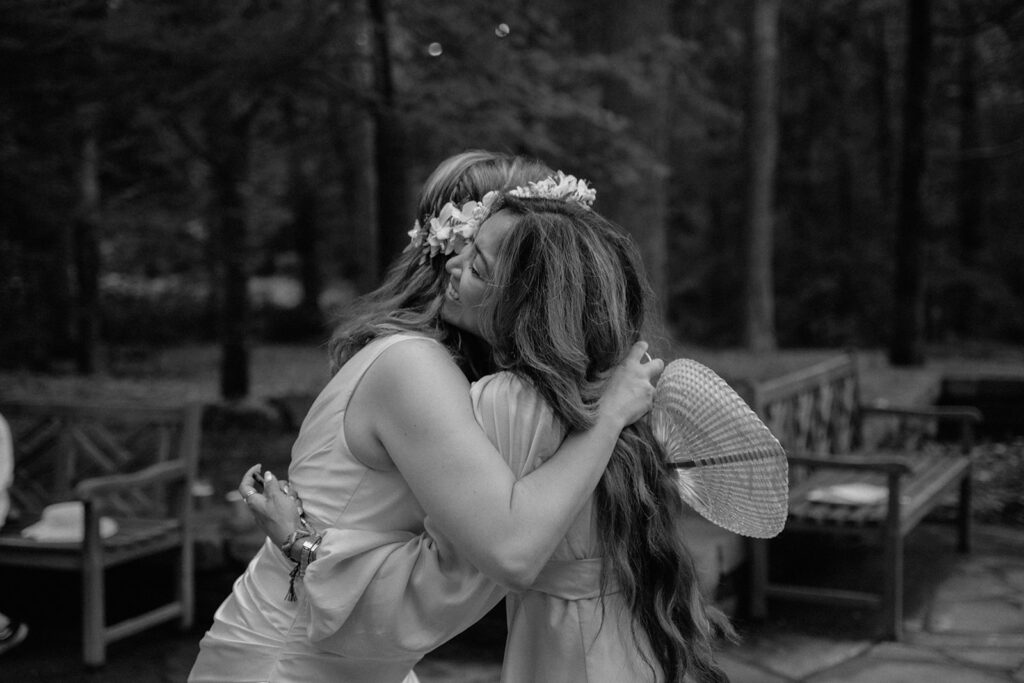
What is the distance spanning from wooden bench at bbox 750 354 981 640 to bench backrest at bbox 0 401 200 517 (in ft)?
9.36

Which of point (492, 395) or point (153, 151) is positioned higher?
point (153, 151)

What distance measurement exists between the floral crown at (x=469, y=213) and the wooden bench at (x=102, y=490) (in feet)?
8.88

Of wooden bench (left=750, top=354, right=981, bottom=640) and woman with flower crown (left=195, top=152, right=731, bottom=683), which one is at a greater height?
woman with flower crown (left=195, top=152, right=731, bottom=683)

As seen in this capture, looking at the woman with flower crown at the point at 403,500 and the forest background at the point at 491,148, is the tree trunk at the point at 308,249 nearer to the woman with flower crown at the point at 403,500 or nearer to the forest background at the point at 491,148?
the forest background at the point at 491,148

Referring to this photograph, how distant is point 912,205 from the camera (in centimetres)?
1212

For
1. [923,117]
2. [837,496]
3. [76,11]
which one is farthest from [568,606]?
[923,117]

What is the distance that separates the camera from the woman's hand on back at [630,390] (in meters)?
1.91

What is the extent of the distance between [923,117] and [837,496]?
26.3 feet

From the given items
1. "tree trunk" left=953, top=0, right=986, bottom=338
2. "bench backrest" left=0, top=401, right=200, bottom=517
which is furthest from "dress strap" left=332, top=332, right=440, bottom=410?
"tree trunk" left=953, top=0, right=986, bottom=338

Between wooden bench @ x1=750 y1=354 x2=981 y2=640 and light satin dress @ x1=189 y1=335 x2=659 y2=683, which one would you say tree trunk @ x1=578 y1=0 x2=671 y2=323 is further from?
light satin dress @ x1=189 y1=335 x2=659 y2=683

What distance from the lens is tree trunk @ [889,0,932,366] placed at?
12117mm

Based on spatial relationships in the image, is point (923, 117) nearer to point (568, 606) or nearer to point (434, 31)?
point (434, 31)

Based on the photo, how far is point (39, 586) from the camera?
543 centimetres

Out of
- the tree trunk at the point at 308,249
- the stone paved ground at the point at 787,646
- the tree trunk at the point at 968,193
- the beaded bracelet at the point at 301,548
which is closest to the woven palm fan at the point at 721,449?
the beaded bracelet at the point at 301,548
